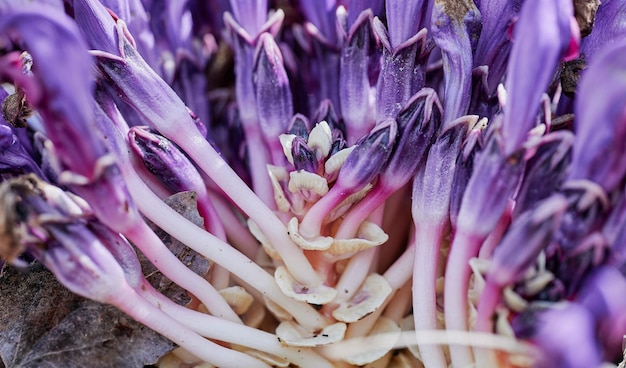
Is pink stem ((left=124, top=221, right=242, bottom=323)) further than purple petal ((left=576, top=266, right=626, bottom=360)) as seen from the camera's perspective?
Yes

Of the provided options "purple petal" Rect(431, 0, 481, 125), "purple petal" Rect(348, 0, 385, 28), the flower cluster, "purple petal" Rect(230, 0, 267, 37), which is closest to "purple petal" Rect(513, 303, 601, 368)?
the flower cluster

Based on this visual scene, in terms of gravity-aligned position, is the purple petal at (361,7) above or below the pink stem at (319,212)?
above

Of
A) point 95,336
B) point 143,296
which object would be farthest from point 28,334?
point 143,296

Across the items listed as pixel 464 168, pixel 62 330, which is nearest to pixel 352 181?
pixel 464 168

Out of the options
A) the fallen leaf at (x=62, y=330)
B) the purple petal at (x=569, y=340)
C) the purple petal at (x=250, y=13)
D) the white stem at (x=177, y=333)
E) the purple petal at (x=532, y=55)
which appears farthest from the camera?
the purple petal at (x=250, y=13)

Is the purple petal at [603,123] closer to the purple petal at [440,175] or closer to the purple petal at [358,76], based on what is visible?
the purple petal at [440,175]

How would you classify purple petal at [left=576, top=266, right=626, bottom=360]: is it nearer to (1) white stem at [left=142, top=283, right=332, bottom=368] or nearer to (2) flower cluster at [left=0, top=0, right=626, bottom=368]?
(2) flower cluster at [left=0, top=0, right=626, bottom=368]

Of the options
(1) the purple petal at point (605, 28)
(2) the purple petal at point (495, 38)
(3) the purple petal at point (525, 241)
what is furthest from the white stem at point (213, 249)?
(1) the purple petal at point (605, 28)

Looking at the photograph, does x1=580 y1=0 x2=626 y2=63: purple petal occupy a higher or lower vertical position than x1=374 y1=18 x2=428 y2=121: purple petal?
higher

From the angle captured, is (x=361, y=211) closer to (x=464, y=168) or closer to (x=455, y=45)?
(x=464, y=168)
